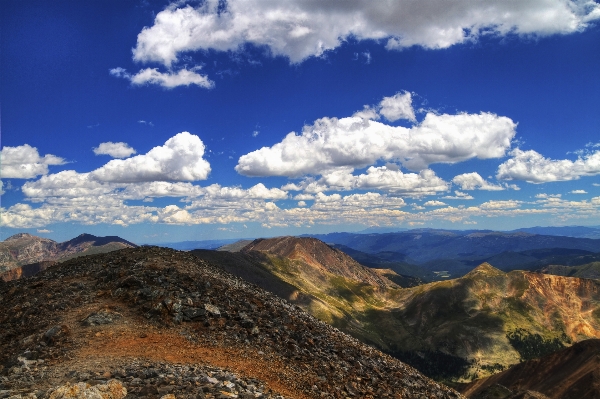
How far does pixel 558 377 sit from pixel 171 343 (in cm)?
15773

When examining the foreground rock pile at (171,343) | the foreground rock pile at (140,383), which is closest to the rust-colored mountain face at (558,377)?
the foreground rock pile at (171,343)

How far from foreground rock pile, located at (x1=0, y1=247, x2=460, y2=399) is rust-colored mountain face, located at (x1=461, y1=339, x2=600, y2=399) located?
99.7 meters

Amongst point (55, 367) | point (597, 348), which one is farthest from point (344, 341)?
point (597, 348)

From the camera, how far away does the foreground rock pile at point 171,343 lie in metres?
19.4

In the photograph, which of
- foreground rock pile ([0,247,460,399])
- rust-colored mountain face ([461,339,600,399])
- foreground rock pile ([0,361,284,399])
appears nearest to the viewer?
foreground rock pile ([0,361,284,399])

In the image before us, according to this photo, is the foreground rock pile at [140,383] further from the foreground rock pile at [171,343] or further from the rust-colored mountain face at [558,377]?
the rust-colored mountain face at [558,377]

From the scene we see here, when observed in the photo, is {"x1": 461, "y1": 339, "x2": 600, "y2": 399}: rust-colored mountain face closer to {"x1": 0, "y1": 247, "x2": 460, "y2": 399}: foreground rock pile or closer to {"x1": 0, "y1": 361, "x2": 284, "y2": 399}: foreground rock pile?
{"x1": 0, "y1": 247, "x2": 460, "y2": 399}: foreground rock pile

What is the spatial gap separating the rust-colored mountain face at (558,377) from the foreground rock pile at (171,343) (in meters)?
99.7

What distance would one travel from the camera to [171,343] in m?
25.4

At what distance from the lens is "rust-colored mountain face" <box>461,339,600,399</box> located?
363ft

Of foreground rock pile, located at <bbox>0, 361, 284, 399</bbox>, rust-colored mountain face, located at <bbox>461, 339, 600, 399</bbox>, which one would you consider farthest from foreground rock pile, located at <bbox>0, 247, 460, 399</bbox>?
rust-colored mountain face, located at <bbox>461, 339, 600, 399</bbox>

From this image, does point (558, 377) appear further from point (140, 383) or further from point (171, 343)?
point (140, 383)

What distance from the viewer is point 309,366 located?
26.4 metres

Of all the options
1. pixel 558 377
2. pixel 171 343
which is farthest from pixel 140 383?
pixel 558 377
